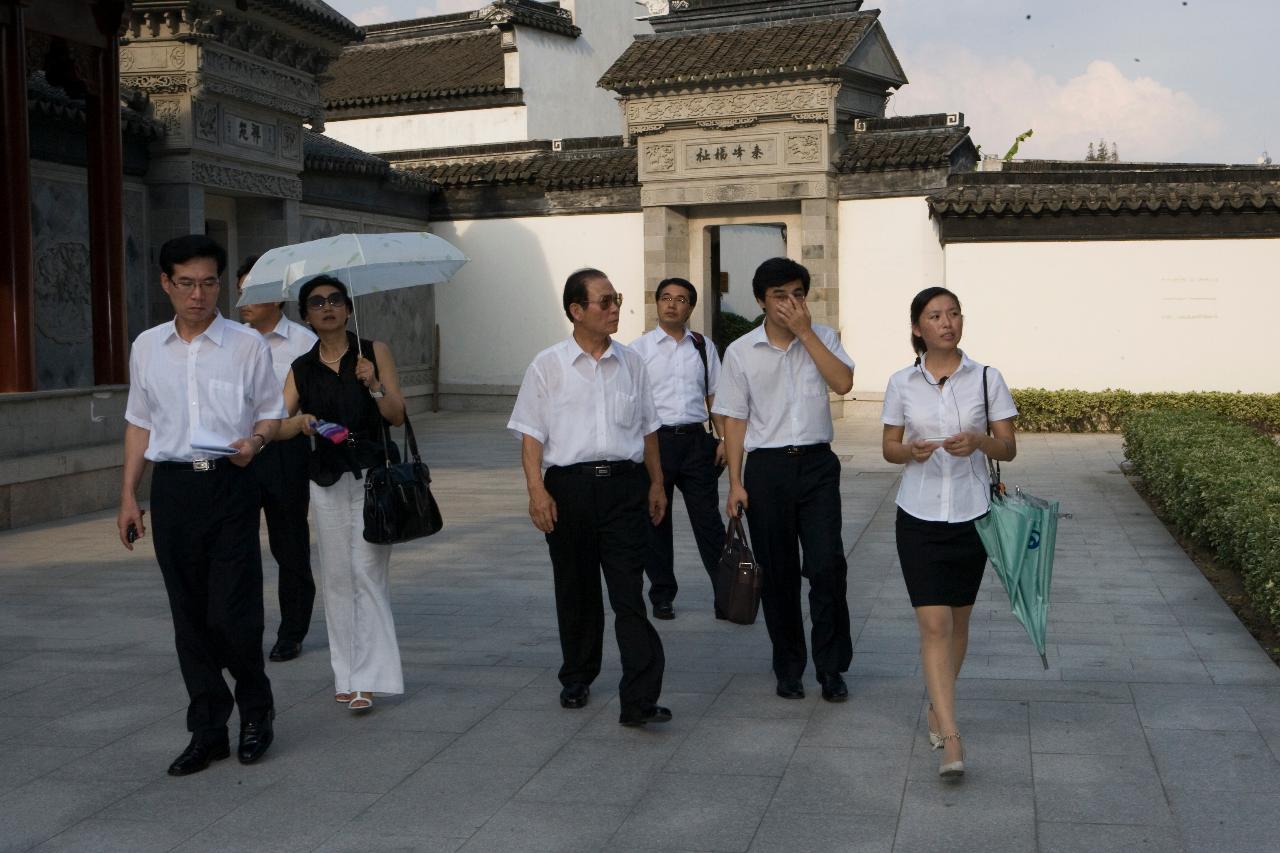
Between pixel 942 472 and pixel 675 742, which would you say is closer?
pixel 942 472

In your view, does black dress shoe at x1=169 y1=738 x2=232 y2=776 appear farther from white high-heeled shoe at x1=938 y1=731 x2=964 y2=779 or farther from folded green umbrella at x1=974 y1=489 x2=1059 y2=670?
folded green umbrella at x1=974 y1=489 x2=1059 y2=670

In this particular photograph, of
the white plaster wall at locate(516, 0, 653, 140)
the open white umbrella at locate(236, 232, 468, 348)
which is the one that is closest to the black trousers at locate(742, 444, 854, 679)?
the open white umbrella at locate(236, 232, 468, 348)

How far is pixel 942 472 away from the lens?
15.2 ft

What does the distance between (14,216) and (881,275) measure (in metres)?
10.8

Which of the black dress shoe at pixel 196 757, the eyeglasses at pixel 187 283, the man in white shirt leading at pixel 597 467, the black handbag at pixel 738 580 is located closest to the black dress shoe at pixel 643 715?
the man in white shirt leading at pixel 597 467

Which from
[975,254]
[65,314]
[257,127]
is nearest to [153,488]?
[65,314]

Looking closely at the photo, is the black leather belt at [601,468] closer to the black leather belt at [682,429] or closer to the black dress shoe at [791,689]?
the black dress shoe at [791,689]

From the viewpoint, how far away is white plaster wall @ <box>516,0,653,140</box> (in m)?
24.4

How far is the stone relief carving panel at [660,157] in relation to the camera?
1892 cm

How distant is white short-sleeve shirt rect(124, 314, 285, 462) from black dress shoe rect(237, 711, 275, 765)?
932 millimetres

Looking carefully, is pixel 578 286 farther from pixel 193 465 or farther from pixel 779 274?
pixel 193 465

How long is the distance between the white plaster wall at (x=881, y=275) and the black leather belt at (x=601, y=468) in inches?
518

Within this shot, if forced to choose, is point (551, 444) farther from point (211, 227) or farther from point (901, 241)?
point (901, 241)

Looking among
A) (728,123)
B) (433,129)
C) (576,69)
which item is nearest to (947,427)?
(728,123)
